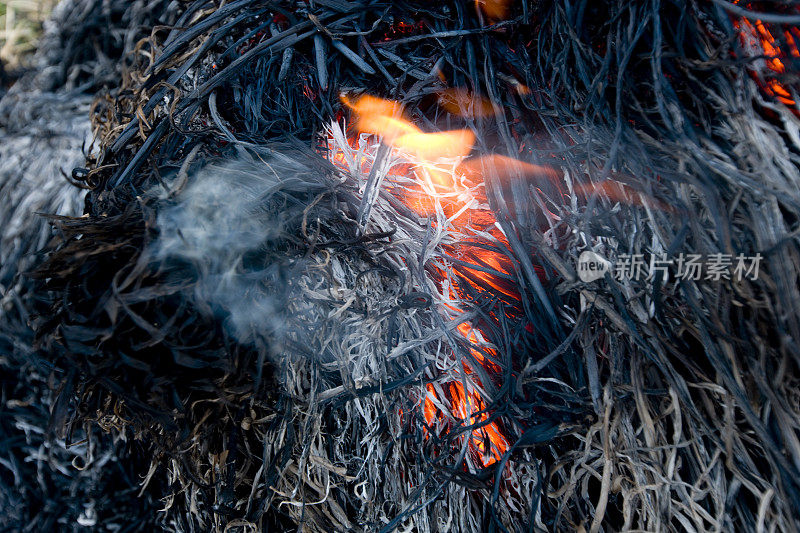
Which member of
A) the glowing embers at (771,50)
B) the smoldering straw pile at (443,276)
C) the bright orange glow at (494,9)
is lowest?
the smoldering straw pile at (443,276)

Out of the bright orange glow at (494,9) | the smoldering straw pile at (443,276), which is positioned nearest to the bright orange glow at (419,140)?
the smoldering straw pile at (443,276)

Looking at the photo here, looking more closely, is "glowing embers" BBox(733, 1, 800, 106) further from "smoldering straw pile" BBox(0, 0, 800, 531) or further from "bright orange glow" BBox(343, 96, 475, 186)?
"bright orange glow" BBox(343, 96, 475, 186)

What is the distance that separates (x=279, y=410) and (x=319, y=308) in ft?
0.49

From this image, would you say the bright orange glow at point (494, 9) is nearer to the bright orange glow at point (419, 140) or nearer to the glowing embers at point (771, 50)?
the bright orange glow at point (419, 140)

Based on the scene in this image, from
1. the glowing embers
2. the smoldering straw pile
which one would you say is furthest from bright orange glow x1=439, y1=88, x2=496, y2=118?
the glowing embers

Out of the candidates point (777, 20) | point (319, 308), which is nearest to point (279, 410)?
point (319, 308)

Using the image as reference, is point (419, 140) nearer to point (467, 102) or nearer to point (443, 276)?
point (467, 102)

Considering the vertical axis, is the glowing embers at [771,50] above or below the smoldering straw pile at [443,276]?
above

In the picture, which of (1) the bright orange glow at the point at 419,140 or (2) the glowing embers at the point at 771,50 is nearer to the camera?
(2) the glowing embers at the point at 771,50

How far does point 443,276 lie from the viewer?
70 centimetres

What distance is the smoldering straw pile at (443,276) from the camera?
56cm

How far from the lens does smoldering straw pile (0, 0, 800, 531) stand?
1.84ft

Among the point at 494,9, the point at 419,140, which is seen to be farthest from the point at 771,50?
the point at 419,140

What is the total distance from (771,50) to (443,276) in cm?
51
